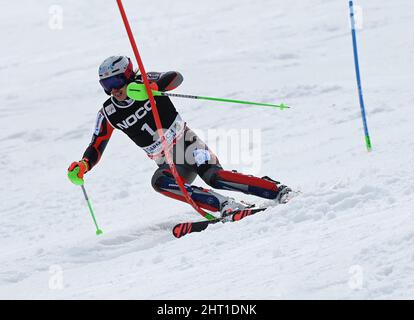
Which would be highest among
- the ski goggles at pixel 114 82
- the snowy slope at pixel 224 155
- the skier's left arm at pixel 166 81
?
the ski goggles at pixel 114 82

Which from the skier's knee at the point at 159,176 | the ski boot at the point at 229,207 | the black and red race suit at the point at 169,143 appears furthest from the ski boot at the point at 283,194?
the skier's knee at the point at 159,176

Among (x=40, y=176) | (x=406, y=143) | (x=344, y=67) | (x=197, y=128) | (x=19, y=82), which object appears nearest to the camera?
(x=406, y=143)

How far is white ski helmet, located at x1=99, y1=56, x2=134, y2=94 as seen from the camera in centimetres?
709

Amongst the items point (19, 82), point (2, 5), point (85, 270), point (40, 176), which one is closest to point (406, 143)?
point (85, 270)

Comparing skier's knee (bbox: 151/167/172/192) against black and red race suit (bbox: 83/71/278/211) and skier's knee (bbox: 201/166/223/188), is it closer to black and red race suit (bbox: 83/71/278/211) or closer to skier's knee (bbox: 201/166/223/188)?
black and red race suit (bbox: 83/71/278/211)

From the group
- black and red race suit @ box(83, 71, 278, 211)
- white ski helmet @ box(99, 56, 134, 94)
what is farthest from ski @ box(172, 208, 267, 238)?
white ski helmet @ box(99, 56, 134, 94)

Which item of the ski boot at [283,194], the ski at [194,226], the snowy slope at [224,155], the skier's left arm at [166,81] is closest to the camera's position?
the snowy slope at [224,155]

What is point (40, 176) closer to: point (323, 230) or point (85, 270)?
point (85, 270)

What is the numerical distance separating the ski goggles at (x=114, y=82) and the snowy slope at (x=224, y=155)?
145cm

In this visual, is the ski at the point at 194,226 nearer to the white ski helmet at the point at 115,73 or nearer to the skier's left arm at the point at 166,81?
the skier's left arm at the point at 166,81

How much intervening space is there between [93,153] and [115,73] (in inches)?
37.7

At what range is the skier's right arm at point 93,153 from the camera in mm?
7422

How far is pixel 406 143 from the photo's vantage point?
8211mm
